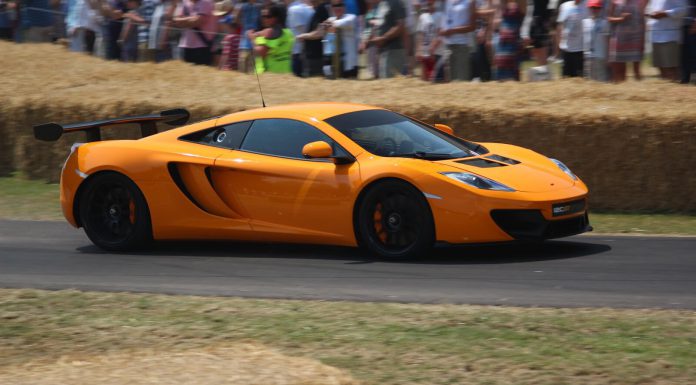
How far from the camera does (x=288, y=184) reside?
9.52 metres

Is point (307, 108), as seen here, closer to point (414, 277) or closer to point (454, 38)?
point (414, 277)

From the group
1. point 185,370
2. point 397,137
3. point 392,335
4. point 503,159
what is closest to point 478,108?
point 503,159

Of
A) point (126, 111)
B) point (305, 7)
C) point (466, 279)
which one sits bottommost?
point (466, 279)

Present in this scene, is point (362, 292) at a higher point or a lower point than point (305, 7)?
lower

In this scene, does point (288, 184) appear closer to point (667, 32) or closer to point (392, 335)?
point (392, 335)

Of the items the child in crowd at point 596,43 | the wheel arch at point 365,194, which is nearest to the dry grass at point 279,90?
the child in crowd at point 596,43

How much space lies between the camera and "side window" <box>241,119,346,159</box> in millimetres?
9609

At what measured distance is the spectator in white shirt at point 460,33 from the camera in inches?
577

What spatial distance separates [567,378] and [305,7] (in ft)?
35.9

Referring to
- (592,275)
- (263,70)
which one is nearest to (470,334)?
(592,275)

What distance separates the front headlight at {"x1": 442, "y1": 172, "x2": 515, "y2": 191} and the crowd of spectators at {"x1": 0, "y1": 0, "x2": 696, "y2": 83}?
15.8ft

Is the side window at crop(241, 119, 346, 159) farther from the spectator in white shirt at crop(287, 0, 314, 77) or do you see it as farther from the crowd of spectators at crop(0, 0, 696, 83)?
the spectator in white shirt at crop(287, 0, 314, 77)

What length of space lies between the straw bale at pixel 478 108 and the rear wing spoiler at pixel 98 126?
93.6 inches

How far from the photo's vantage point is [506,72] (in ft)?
47.3
